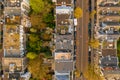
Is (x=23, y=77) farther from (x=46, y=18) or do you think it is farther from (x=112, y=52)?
(x=112, y=52)

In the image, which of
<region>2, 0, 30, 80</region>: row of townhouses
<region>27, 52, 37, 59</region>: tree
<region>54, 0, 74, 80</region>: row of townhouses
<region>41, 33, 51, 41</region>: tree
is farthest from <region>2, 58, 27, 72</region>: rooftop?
<region>41, 33, 51, 41</region>: tree

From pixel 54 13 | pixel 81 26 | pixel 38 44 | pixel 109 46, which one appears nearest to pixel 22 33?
pixel 38 44

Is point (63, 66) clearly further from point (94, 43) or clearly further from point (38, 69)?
point (94, 43)

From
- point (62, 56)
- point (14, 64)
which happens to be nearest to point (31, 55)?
point (14, 64)

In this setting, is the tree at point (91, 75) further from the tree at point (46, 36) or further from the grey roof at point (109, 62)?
the tree at point (46, 36)

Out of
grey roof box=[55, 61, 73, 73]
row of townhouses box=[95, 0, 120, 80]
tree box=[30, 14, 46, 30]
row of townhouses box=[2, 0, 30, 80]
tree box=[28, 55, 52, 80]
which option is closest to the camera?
row of townhouses box=[2, 0, 30, 80]

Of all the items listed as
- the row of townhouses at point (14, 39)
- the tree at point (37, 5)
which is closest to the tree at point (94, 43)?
the tree at point (37, 5)

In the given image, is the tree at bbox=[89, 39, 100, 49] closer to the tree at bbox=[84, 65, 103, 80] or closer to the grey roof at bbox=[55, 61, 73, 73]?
the tree at bbox=[84, 65, 103, 80]
